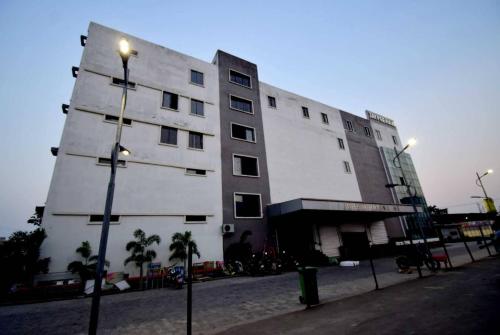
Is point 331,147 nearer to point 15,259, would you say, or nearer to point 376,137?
point 376,137

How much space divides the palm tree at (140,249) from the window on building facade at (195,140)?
7.68 metres

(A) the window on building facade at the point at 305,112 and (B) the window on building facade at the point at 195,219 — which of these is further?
(A) the window on building facade at the point at 305,112

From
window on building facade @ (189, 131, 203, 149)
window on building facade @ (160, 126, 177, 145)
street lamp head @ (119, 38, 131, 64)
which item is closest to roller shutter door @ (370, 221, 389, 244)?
window on building facade @ (189, 131, 203, 149)

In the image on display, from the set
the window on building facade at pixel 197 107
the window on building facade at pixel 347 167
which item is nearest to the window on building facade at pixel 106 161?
the window on building facade at pixel 197 107

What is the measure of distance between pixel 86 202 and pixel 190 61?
15.1m

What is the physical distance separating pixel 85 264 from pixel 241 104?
18007mm

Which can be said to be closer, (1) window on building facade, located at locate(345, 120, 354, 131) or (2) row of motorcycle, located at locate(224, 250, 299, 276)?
(2) row of motorcycle, located at locate(224, 250, 299, 276)

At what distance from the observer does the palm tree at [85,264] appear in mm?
11422

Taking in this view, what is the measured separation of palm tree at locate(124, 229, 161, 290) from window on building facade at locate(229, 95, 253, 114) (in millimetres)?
13948

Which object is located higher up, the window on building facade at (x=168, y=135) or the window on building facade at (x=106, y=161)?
the window on building facade at (x=168, y=135)

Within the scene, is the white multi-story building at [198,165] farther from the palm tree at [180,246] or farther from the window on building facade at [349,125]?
the window on building facade at [349,125]

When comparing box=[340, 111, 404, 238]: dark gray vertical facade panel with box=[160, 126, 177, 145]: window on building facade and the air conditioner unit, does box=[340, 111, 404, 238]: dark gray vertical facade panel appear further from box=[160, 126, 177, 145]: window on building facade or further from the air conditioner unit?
box=[160, 126, 177, 145]: window on building facade

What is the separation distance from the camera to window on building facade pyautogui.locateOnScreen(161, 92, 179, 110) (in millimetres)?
18620

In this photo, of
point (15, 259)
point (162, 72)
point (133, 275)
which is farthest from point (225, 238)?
point (162, 72)
